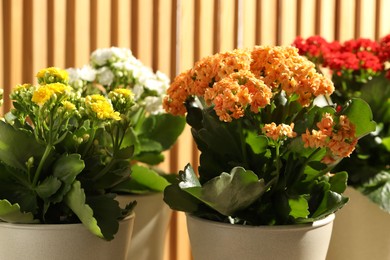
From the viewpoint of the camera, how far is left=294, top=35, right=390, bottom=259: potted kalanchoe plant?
978 mm

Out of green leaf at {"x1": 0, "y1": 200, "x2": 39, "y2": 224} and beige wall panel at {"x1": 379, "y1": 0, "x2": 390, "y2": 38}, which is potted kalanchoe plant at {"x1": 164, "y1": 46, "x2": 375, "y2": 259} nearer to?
green leaf at {"x1": 0, "y1": 200, "x2": 39, "y2": 224}

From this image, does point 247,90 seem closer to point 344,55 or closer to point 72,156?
point 72,156

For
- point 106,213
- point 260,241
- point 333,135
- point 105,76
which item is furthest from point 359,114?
point 105,76

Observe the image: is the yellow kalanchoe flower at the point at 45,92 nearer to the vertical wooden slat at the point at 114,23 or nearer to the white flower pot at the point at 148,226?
the white flower pot at the point at 148,226

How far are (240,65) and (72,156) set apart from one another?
179 millimetres

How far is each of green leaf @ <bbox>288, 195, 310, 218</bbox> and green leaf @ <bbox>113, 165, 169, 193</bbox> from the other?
211 millimetres

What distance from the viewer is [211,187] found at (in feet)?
2.25

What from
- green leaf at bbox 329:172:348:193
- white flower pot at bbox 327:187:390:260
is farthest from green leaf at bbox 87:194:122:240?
white flower pot at bbox 327:187:390:260

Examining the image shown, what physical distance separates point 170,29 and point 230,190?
52cm

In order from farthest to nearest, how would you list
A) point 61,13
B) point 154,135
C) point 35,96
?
point 61,13, point 154,135, point 35,96

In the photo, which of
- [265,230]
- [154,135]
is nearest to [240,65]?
[265,230]

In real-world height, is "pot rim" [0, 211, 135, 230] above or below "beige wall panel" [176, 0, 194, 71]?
below

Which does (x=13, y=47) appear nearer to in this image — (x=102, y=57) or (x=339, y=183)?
(x=102, y=57)

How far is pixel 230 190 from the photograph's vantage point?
0.69m
